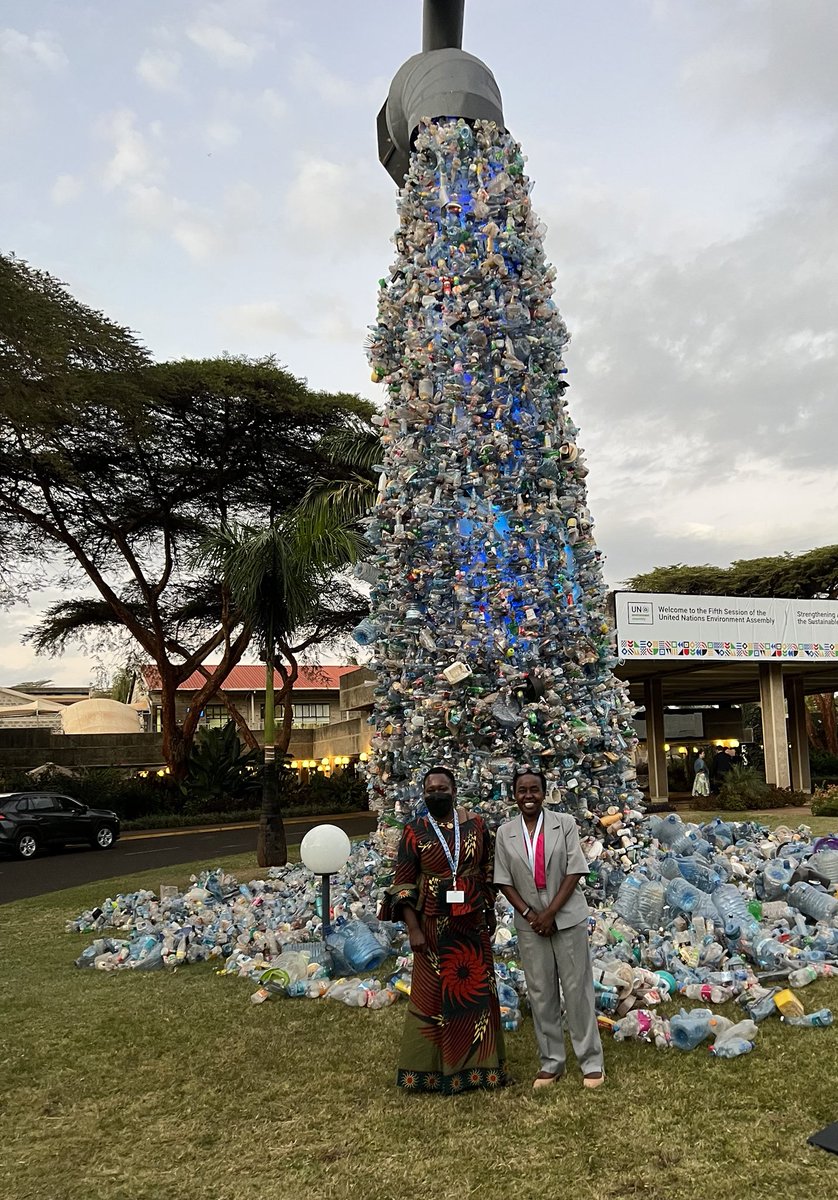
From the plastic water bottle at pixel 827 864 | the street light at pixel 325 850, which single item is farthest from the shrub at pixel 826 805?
the street light at pixel 325 850

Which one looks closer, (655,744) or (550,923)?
(550,923)

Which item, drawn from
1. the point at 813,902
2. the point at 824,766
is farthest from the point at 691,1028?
the point at 824,766

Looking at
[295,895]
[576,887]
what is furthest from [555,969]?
[295,895]

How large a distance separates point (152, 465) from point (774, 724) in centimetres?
1644

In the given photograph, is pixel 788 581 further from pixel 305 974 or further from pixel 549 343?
pixel 305 974

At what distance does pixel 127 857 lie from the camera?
16.8m

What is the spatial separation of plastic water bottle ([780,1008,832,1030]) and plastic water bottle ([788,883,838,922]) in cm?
172

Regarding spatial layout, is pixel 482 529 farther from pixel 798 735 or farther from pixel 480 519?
pixel 798 735

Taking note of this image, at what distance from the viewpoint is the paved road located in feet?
43.8

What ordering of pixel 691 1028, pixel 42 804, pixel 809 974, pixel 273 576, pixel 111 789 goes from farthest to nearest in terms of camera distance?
pixel 111 789, pixel 42 804, pixel 273 576, pixel 809 974, pixel 691 1028

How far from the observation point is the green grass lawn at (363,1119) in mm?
3178

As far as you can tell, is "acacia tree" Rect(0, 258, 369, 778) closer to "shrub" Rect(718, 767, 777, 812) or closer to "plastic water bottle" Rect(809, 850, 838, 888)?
"shrub" Rect(718, 767, 777, 812)

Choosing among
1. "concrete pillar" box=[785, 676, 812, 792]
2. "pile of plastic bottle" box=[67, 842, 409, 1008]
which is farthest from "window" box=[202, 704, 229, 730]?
"pile of plastic bottle" box=[67, 842, 409, 1008]

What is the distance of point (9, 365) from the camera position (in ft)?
57.0
